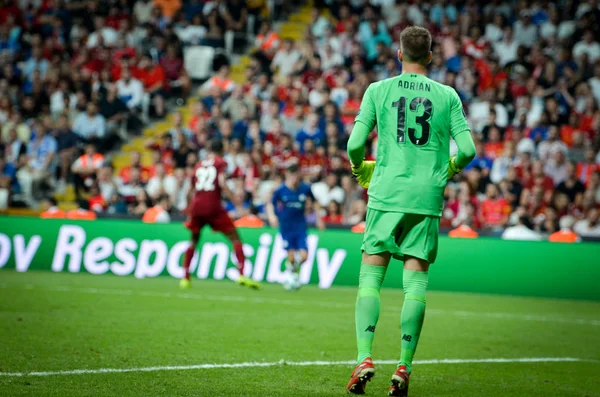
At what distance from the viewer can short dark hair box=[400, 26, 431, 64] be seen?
6.10 meters

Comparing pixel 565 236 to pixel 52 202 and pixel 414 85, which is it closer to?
pixel 414 85

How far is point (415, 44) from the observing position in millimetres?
6141

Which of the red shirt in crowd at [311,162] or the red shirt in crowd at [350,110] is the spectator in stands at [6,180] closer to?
the red shirt in crowd at [311,162]

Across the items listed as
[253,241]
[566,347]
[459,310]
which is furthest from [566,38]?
[566,347]

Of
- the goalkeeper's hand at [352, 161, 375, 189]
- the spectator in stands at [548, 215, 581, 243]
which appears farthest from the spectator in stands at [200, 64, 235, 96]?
the goalkeeper's hand at [352, 161, 375, 189]

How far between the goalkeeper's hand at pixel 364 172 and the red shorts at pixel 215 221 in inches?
373

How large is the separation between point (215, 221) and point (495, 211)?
6133mm

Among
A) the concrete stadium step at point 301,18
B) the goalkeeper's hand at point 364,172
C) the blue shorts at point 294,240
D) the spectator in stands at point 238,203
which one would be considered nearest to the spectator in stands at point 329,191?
the spectator in stands at point 238,203

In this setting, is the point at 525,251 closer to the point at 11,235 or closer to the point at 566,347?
the point at 566,347

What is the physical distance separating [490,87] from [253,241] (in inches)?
281

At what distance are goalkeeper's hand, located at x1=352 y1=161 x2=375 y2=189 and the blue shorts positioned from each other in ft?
33.7

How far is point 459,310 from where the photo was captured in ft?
44.2

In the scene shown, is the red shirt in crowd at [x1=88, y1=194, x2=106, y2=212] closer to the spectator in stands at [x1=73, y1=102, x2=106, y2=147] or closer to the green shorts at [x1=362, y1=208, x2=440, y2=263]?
the spectator in stands at [x1=73, y1=102, x2=106, y2=147]

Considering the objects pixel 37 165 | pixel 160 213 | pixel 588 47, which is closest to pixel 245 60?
pixel 37 165
